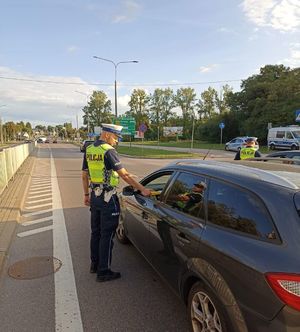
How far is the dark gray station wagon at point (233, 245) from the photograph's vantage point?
2.13 m

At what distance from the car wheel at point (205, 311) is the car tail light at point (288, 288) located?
53 centimetres

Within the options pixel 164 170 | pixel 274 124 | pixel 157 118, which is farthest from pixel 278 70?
pixel 164 170

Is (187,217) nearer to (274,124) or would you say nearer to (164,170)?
(164,170)

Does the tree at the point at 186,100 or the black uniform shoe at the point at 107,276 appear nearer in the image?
the black uniform shoe at the point at 107,276

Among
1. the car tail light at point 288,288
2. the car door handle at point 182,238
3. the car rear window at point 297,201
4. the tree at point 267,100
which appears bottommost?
the car door handle at point 182,238

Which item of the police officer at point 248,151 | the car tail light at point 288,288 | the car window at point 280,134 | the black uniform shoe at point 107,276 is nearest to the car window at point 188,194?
the car tail light at point 288,288

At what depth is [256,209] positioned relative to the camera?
251cm

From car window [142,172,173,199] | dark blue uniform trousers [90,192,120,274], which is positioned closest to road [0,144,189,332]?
dark blue uniform trousers [90,192,120,274]

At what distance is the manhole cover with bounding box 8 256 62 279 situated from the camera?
4629mm

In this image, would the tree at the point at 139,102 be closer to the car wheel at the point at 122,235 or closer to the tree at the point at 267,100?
the tree at the point at 267,100

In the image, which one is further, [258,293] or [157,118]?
[157,118]

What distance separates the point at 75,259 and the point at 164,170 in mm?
1990

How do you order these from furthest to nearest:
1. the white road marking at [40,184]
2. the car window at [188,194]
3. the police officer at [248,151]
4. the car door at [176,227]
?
the white road marking at [40,184], the police officer at [248,151], the car window at [188,194], the car door at [176,227]

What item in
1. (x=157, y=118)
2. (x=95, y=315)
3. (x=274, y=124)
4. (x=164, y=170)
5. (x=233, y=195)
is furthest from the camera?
(x=157, y=118)
